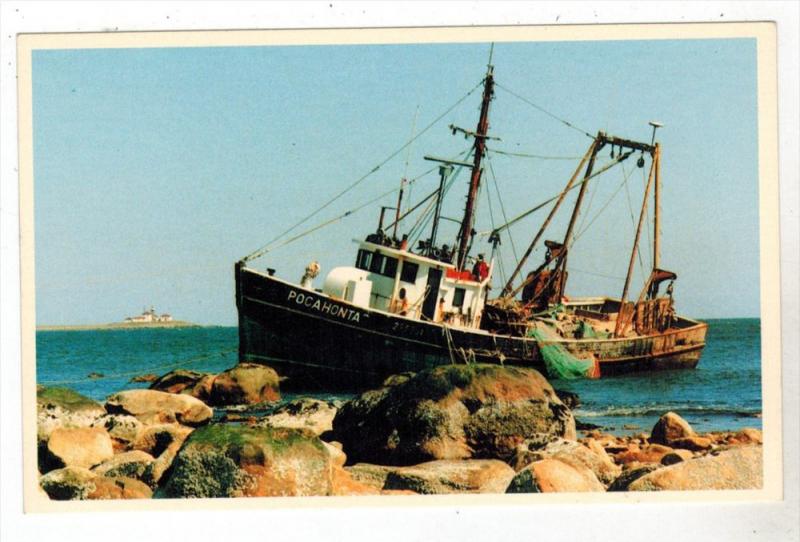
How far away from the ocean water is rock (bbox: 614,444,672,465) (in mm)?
914

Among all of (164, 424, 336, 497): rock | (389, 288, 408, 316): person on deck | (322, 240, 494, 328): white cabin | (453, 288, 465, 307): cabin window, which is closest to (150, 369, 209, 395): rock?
(322, 240, 494, 328): white cabin

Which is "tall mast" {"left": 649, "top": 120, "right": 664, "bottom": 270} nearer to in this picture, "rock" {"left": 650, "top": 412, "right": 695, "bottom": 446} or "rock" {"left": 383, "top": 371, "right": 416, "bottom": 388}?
"rock" {"left": 650, "top": 412, "right": 695, "bottom": 446}

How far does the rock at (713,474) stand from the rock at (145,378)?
7229 millimetres

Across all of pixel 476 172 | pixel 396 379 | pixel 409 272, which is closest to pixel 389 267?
pixel 409 272

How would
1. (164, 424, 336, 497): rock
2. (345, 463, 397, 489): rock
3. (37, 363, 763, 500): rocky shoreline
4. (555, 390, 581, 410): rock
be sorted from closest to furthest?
(164, 424, 336, 497): rock → (37, 363, 763, 500): rocky shoreline → (345, 463, 397, 489): rock → (555, 390, 581, 410): rock

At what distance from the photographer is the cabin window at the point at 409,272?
17.2 m

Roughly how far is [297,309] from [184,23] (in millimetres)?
5406

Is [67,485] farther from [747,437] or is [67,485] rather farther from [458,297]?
[747,437]

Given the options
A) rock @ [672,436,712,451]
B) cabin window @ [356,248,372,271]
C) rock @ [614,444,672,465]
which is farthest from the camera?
cabin window @ [356,248,372,271]

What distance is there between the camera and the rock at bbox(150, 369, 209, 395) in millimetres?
15609

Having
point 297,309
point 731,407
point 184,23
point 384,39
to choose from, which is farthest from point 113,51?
point 731,407

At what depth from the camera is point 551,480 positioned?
1238 centimetres

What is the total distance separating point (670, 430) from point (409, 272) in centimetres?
502

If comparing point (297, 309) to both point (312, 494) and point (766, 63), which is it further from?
point (766, 63)
